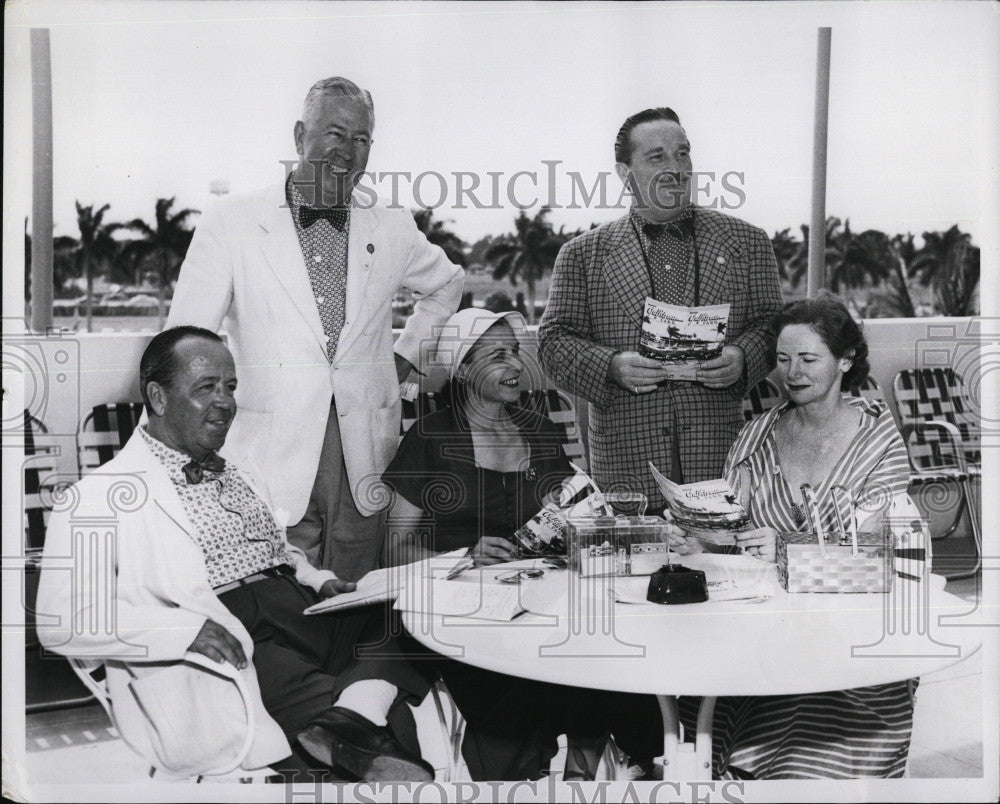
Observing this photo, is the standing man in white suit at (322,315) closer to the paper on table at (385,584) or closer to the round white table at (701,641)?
the paper on table at (385,584)

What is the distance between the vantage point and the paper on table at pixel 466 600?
8.81ft

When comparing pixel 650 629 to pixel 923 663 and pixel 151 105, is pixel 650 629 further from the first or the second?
pixel 151 105

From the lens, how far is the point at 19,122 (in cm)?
300

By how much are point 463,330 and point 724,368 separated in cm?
77

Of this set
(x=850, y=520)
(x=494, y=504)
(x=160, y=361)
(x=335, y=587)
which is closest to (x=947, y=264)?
(x=850, y=520)

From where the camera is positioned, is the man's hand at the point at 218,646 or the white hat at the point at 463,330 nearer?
the man's hand at the point at 218,646

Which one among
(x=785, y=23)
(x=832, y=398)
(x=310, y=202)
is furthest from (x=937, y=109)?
(x=310, y=202)

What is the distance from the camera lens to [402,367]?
10.2 ft

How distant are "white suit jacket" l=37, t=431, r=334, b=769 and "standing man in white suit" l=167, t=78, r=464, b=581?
0.27 m

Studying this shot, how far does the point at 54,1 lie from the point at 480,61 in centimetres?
119

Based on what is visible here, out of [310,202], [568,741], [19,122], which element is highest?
[19,122]

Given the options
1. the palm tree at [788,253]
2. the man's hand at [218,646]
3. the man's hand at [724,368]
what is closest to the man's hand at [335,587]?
the man's hand at [218,646]

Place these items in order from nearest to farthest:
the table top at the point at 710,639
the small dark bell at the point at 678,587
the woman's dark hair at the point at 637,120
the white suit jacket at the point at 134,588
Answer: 1. the table top at the point at 710,639
2. the small dark bell at the point at 678,587
3. the white suit jacket at the point at 134,588
4. the woman's dark hair at the point at 637,120

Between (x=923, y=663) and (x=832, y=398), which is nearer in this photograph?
(x=923, y=663)
